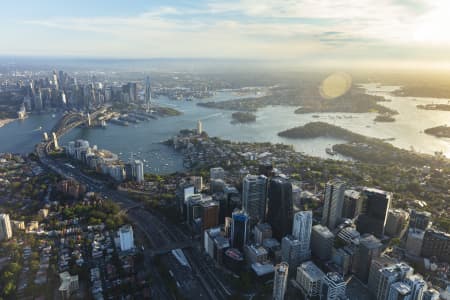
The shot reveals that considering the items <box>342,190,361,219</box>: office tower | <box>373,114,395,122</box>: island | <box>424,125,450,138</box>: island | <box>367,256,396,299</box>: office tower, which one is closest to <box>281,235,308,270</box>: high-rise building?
<box>367,256,396,299</box>: office tower

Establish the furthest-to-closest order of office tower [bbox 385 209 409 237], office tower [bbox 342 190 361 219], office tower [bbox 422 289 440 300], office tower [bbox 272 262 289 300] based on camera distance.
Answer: office tower [bbox 342 190 361 219] → office tower [bbox 385 209 409 237] → office tower [bbox 272 262 289 300] → office tower [bbox 422 289 440 300]

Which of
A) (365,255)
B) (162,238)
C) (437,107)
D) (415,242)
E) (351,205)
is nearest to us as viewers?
(365,255)

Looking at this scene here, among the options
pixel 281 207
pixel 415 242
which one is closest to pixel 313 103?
pixel 415 242

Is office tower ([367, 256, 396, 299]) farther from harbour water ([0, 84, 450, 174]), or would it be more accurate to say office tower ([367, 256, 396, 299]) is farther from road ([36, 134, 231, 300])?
harbour water ([0, 84, 450, 174])

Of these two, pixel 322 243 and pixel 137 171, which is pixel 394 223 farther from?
pixel 137 171

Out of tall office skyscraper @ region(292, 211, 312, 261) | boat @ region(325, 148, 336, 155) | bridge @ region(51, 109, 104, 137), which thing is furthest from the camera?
bridge @ region(51, 109, 104, 137)

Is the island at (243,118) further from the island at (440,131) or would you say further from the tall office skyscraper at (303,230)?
the tall office skyscraper at (303,230)

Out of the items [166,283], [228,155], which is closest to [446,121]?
[228,155]

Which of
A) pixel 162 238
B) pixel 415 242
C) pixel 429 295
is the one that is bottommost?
pixel 162 238
